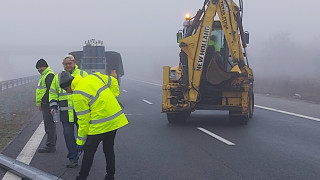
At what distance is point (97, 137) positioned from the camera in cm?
574

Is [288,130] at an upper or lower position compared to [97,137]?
lower

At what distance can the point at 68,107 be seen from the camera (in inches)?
299

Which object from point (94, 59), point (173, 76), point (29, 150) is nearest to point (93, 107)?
point (29, 150)

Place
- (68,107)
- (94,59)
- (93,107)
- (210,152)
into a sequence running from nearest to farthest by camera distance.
Result: 1. (93,107)
2. (68,107)
3. (210,152)
4. (94,59)

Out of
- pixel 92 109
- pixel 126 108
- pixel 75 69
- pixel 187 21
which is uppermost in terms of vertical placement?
pixel 187 21

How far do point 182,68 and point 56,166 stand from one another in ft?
19.0

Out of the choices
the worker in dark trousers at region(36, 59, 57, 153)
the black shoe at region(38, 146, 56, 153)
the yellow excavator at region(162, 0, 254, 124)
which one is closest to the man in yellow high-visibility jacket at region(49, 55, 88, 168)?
the worker in dark trousers at region(36, 59, 57, 153)

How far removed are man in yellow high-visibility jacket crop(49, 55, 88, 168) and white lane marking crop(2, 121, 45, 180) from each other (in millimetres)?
824

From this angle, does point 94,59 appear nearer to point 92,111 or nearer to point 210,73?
point 210,73

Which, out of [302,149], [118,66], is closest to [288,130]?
[302,149]

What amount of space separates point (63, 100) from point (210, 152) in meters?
2.95

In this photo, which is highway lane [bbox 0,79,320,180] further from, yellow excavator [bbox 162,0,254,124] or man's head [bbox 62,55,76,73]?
man's head [bbox 62,55,76,73]

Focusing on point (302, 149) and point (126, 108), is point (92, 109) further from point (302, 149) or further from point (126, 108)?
point (126, 108)

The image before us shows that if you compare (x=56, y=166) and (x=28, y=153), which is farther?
(x=28, y=153)
